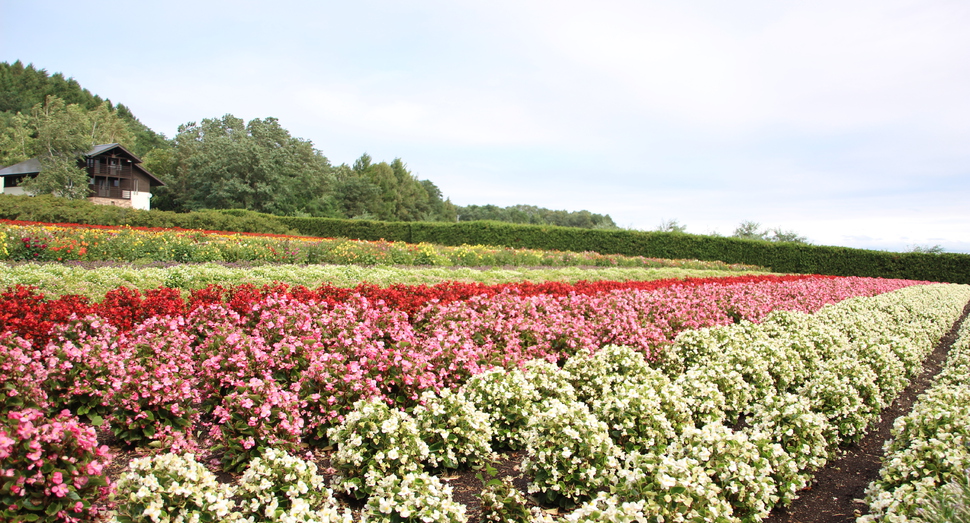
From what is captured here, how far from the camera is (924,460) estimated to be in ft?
9.87

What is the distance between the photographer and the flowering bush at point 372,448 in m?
2.89

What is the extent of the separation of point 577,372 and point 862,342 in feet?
12.4

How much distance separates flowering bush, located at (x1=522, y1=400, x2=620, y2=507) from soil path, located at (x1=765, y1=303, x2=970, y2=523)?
1.07 m

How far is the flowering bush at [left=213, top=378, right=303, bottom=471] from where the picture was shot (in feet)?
10.0

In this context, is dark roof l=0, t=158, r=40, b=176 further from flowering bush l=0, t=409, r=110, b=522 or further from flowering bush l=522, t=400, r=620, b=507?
flowering bush l=522, t=400, r=620, b=507

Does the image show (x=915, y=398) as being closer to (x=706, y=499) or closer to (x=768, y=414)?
(x=768, y=414)

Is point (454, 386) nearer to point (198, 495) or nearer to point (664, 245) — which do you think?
point (198, 495)

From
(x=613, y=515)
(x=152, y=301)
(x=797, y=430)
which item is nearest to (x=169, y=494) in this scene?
(x=613, y=515)

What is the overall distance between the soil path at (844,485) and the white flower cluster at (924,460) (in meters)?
0.24

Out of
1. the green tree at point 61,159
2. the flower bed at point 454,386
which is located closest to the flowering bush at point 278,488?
the flower bed at point 454,386

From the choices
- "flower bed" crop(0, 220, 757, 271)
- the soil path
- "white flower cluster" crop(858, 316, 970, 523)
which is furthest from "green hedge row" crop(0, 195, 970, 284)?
"white flower cluster" crop(858, 316, 970, 523)

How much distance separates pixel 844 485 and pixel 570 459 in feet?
7.16

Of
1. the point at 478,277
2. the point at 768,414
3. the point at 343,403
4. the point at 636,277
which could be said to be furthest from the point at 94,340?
the point at 636,277

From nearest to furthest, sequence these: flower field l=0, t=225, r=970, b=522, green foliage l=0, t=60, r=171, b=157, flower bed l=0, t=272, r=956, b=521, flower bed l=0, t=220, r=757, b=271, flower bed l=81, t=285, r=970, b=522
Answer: flower field l=0, t=225, r=970, b=522 → flower bed l=81, t=285, r=970, b=522 → flower bed l=0, t=272, r=956, b=521 → flower bed l=0, t=220, r=757, b=271 → green foliage l=0, t=60, r=171, b=157
